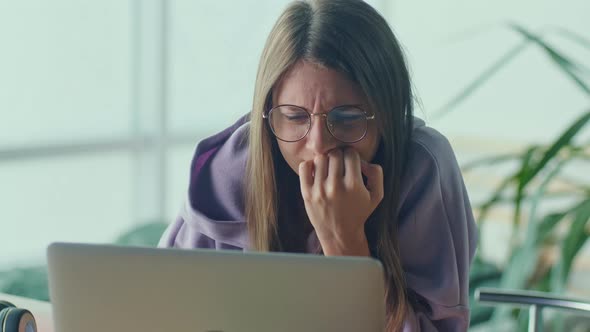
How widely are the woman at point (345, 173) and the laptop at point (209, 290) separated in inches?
16.1

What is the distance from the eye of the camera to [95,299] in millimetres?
1322

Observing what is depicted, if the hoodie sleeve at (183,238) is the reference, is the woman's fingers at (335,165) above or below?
above

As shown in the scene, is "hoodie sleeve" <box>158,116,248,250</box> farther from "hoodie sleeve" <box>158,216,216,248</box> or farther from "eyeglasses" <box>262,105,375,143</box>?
"eyeglasses" <box>262,105,375,143</box>

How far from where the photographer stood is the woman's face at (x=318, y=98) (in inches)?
62.7

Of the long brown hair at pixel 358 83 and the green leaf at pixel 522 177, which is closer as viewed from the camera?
the long brown hair at pixel 358 83

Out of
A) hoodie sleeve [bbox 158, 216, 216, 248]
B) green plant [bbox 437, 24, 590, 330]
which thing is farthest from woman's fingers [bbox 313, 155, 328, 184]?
green plant [bbox 437, 24, 590, 330]

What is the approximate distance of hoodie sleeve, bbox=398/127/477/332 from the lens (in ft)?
5.65

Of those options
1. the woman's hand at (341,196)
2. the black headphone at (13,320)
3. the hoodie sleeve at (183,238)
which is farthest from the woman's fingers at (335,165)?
the black headphone at (13,320)

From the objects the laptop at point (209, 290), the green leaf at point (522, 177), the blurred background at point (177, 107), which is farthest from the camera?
the blurred background at point (177, 107)

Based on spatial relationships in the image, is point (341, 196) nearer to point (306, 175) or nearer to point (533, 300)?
point (306, 175)

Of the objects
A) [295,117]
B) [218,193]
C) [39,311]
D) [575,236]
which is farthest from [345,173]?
[575,236]

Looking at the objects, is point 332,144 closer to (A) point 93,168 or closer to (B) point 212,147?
(B) point 212,147

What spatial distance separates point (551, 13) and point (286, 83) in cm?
257

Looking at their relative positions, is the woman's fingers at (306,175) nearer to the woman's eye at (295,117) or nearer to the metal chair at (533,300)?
the woman's eye at (295,117)
